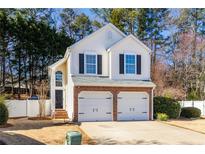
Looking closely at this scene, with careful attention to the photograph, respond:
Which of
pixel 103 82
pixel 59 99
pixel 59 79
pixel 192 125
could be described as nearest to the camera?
pixel 192 125

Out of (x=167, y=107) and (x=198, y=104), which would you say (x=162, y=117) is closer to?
(x=167, y=107)

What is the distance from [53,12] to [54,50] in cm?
273

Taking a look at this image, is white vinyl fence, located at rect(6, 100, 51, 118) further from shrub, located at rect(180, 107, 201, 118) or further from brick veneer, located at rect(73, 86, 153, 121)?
shrub, located at rect(180, 107, 201, 118)

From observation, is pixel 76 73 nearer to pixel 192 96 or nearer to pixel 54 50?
pixel 54 50

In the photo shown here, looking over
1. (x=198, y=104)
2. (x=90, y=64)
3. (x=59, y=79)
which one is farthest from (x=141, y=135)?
(x=198, y=104)

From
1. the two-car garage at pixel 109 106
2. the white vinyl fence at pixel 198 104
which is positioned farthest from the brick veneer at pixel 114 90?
the white vinyl fence at pixel 198 104

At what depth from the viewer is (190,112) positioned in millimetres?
21000

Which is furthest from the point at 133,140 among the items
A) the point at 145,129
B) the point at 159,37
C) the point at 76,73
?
the point at 159,37

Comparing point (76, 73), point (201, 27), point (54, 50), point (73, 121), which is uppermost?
point (201, 27)

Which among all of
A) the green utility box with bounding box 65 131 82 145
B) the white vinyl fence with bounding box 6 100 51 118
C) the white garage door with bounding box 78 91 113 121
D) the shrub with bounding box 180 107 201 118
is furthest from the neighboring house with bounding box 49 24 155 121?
the green utility box with bounding box 65 131 82 145

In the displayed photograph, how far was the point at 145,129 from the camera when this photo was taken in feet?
48.6

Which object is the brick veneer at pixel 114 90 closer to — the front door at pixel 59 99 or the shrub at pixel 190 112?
the shrub at pixel 190 112

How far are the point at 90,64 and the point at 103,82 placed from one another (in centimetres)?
143

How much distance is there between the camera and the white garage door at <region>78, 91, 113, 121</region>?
58.6ft
